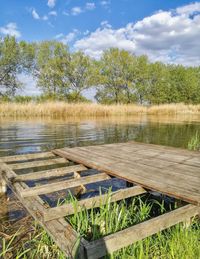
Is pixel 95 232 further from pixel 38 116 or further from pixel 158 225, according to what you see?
pixel 38 116

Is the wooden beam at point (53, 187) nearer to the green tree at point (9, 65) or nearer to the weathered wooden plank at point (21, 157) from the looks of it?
the weathered wooden plank at point (21, 157)

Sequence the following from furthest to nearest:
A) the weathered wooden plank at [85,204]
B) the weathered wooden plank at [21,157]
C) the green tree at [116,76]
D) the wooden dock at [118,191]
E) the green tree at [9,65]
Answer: the green tree at [116,76] < the green tree at [9,65] < the weathered wooden plank at [21,157] < the weathered wooden plank at [85,204] < the wooden dock at [118,191]

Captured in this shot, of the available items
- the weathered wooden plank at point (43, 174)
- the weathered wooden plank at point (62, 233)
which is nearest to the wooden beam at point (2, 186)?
the weathered wooden plank at point (43, 174)

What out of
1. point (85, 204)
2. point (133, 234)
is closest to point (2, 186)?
point (85, 204)

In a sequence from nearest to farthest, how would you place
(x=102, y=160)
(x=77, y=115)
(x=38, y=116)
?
(x=102, y=160)
(x=38, y=116)
(x=77, y=115)

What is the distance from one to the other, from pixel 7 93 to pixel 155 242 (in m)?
40.2

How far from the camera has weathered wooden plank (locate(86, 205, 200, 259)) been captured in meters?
1.93

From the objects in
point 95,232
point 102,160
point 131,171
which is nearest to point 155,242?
point 95,232

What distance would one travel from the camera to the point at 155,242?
2.62m

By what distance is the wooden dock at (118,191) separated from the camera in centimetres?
208

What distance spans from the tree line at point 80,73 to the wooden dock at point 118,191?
35520 millimetres

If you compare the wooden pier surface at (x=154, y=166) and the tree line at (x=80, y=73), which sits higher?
the tree line at (x=80, y=73)

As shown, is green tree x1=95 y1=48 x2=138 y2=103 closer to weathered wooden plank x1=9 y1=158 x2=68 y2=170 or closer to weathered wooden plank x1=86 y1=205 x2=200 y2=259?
weathered wooden plank x1=9 y1=158 x2=68 y2=170

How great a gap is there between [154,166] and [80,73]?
37.3 metres
